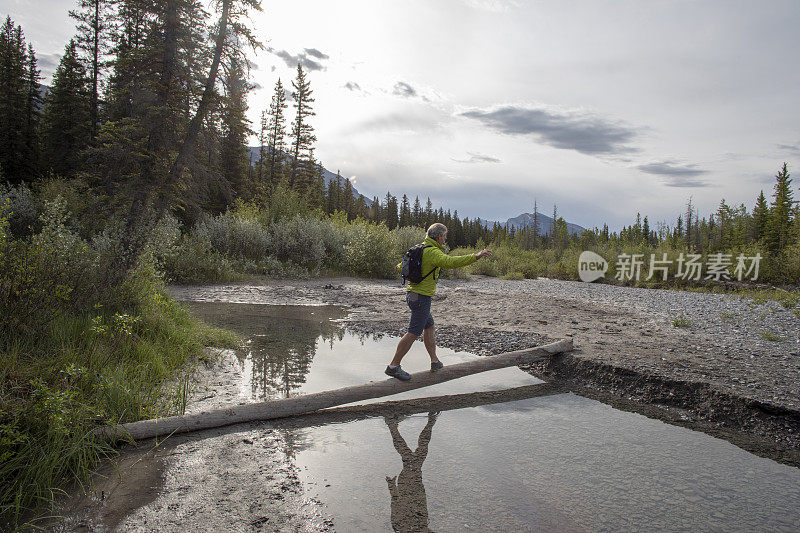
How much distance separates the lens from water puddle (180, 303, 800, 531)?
2992 millimetres

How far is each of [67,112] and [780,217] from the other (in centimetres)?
5705

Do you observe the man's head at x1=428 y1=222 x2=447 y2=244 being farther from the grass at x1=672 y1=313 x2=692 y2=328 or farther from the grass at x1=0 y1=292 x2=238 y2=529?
the grass at x1=672 y1=313 x2=692 y2=328

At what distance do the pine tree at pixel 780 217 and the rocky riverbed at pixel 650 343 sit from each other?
69.3 ft

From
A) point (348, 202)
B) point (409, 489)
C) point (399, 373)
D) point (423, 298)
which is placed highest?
point (348, 202)

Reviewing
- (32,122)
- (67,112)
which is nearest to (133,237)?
(67,112)

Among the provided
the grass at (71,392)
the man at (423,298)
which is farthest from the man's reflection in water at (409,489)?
the grass at (71,392)

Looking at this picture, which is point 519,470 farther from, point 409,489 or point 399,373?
point 399,373

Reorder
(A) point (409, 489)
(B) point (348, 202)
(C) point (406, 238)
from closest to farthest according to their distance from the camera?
(A) point (409, 489), (C) point (406, 238), (B) point (348, 202)

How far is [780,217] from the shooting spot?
3162cm

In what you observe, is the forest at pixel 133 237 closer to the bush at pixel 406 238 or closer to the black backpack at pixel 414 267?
the bush at pixel 406 238

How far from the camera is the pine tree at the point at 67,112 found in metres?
35.2

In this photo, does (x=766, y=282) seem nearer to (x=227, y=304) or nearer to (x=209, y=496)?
(x=227, y=304)

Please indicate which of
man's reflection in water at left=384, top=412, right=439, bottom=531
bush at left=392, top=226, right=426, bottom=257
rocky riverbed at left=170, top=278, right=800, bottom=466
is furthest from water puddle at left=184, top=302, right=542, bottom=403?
bush at left=392, top=226, right=426, bottom=257

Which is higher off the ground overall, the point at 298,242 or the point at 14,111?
the point at 14,111
